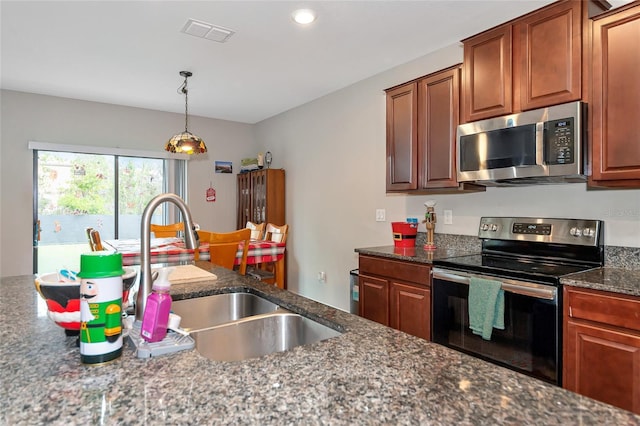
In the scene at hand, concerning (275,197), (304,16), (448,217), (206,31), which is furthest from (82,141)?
(448,217)

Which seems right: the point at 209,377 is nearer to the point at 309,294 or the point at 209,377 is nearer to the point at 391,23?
the point at 391,23

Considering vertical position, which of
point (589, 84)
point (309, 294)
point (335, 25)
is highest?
point (335, 25)

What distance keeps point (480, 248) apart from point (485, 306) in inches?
34.3

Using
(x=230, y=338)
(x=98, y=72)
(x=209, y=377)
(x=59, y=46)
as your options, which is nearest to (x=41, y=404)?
(x=209, y=377)

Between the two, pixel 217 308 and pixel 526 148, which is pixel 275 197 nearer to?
pixel 526 148

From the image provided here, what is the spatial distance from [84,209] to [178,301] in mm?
4122

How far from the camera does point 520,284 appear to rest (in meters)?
1.98

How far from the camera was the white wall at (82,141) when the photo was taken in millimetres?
4289

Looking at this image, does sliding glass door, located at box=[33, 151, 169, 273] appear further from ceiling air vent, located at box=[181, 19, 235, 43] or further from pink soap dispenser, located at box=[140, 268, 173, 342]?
pink soap dispenser, located at box=[140, 268, 173, 342]

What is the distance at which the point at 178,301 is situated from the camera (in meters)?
1.46

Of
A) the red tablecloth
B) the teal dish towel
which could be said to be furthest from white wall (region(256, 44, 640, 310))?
the teal dish towel

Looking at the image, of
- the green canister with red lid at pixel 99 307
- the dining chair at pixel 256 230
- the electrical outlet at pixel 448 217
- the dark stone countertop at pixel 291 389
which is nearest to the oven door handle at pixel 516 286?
the electrical outlet at pixel 448 217

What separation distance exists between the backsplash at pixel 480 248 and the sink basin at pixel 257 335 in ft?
6.52

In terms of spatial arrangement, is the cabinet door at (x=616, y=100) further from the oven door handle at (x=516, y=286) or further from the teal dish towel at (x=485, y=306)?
the teal dish towel at (x=485, y=306)
